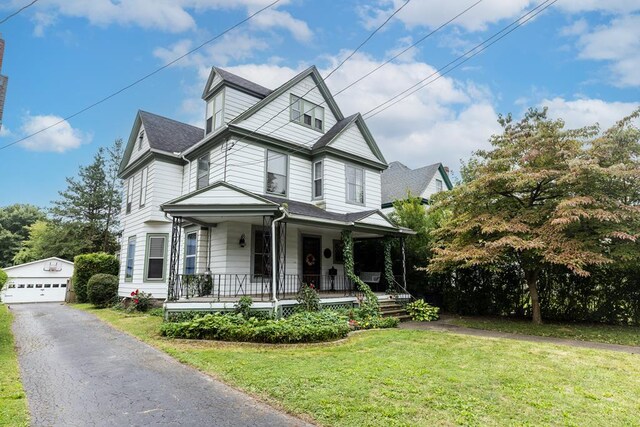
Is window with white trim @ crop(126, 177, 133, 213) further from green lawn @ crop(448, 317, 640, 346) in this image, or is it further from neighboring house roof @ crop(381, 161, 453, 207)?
neighboring house roof @ crop(381, 161, 453, 207)

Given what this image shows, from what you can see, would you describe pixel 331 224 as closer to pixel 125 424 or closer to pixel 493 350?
pixel 493 350

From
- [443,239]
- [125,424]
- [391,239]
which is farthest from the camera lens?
[391,239]

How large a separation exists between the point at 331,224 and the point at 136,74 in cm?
696

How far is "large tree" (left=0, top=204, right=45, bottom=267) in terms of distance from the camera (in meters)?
40.4

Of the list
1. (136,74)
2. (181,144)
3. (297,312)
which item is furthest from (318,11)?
(181,144)

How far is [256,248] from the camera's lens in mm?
12180

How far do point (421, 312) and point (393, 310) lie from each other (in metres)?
0.93

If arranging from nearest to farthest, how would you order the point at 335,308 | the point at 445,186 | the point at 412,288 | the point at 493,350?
the point at 493,350 < the point at 335,308 < the point at 412,288 < the point at 445,186

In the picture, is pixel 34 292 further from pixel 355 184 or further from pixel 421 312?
pixel 421 312

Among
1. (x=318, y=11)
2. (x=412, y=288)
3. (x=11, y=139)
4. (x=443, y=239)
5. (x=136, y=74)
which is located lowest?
(x=412, y=288)

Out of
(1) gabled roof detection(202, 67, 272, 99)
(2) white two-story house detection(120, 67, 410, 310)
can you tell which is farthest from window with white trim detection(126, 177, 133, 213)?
(1) gabled roof detection(202, 67, 272, 99)

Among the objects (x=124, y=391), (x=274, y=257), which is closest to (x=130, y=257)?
(x=274, y=257)

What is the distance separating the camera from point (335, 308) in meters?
11.3

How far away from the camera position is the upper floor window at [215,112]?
526 inches
